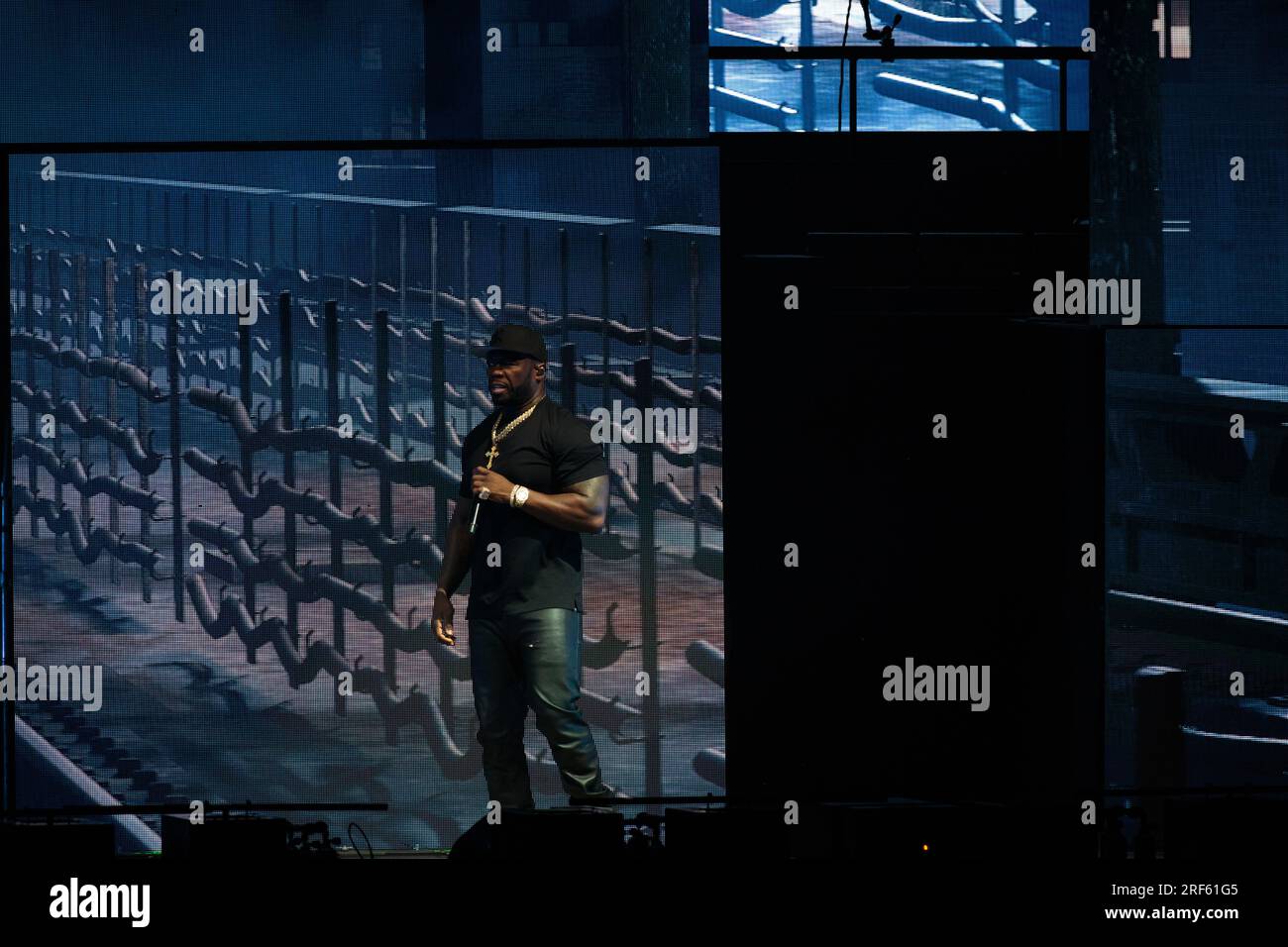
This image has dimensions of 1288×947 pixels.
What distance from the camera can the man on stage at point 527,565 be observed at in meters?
5.15

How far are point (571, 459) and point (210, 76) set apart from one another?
329cm

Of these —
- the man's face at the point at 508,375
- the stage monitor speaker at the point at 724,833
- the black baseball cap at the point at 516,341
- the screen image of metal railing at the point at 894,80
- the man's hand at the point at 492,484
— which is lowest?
the stage monitor speaker at the point at 724,833

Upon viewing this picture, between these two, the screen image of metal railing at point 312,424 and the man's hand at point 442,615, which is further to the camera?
the screen image of metal railing at point 312,424

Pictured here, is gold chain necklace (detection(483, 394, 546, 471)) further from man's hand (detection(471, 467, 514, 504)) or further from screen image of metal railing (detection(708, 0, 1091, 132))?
screen image of metal railing (detection(708, 0, 1091, 132))

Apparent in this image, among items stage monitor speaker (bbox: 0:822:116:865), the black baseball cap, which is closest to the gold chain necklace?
the black baseball cap

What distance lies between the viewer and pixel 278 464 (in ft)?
18.1

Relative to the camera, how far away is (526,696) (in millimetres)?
5219

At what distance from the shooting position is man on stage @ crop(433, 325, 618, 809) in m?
5.15

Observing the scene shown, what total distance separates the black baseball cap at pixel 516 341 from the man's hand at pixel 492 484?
0.37 meters

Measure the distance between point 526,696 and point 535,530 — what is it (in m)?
0.51

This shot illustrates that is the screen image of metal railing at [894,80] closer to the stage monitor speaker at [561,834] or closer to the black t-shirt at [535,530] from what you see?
the black t-shirt at [535,530]

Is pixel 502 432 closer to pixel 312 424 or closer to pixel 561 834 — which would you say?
pixel 312 424

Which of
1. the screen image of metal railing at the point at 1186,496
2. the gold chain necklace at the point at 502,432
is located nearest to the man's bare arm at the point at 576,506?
the gold chain necklace at the point at 502,432
